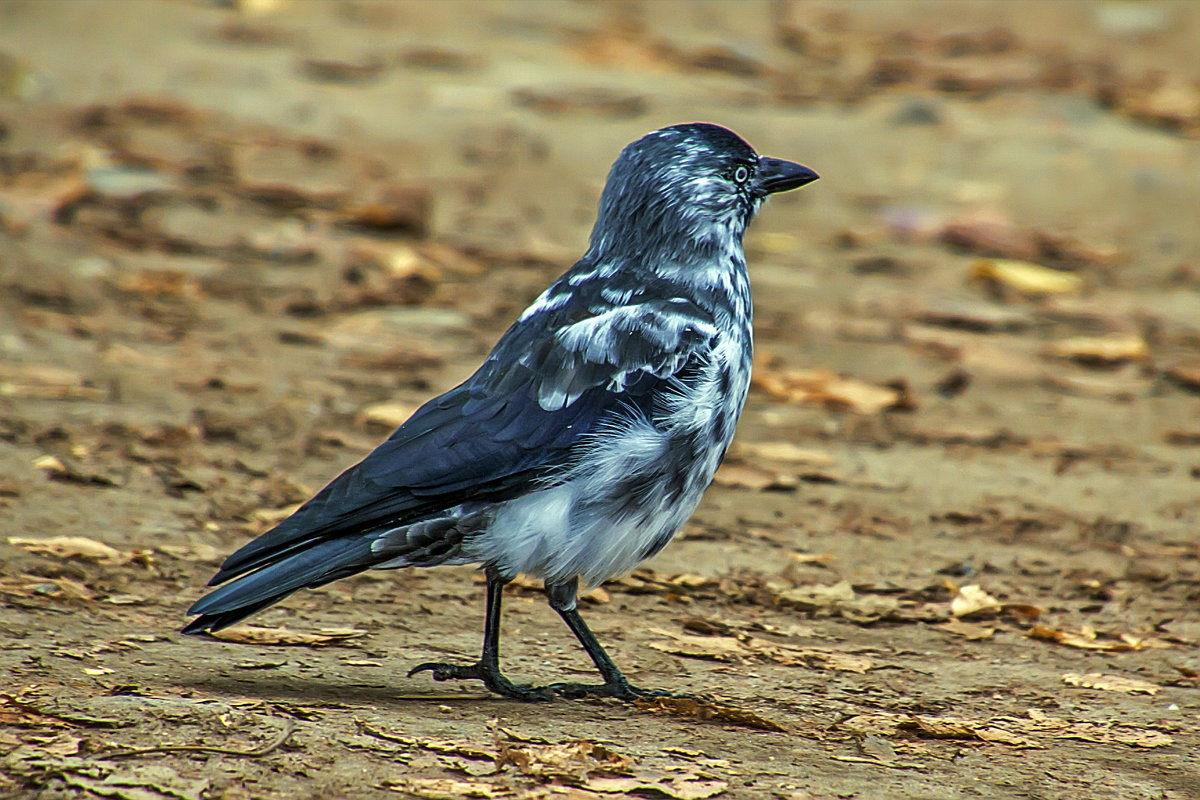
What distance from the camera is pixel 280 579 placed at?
3898mm

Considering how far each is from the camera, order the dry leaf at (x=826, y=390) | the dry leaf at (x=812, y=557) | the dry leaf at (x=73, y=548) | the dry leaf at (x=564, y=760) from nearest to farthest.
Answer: the dry leaf at (x=564, y=760), the dry leaf at (x=73, y=548), the dry leaf at (x=812, y=557), the dry leaf at (x=826, y=390)

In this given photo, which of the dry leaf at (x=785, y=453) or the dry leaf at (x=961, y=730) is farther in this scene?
the dry leaf at (x=785, y=453)

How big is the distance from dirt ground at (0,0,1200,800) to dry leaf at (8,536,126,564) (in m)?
0.02

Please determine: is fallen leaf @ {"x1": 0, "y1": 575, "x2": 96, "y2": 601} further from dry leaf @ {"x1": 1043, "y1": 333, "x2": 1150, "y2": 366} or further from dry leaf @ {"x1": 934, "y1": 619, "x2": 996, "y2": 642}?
dry leaf @ {"x1": 1043, "y1": 333, "x2": 1150, "y2": 366}

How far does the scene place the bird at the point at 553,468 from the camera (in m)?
3.99

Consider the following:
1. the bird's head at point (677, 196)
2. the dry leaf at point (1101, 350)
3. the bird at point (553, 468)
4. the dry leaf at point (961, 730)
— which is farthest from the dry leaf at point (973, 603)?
the dry leaf at point (1101, 350)

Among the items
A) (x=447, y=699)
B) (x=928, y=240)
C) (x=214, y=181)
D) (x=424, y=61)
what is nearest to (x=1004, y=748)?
(x=447, y=699)

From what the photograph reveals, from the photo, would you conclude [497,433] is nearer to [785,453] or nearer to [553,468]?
[553,468]

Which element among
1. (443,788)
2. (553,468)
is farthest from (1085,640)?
(443,788)

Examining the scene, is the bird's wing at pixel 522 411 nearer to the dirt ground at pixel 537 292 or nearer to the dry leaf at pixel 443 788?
the dirt ground at pixel 537 292

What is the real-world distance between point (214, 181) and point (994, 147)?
541 centimetres

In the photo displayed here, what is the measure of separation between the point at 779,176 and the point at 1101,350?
3.58 metres

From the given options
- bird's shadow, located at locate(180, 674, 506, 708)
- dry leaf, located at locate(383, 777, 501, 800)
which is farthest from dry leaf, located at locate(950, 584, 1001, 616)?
dry leaf, located at locate(383, 777, 501, 800)

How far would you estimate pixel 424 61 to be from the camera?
38.9 feet
